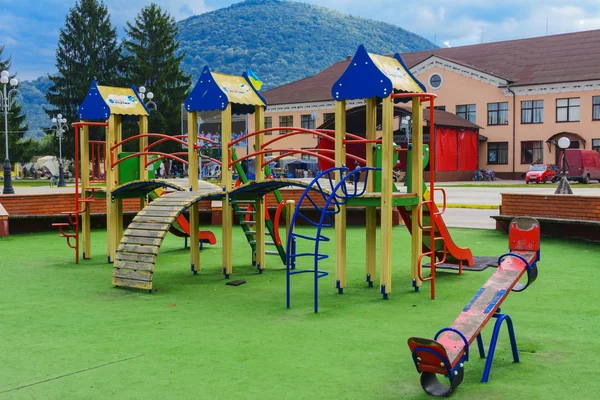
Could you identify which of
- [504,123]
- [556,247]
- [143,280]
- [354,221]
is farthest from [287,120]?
[143,280]

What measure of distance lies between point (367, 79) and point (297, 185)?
186cm

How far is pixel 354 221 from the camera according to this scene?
19.6 m

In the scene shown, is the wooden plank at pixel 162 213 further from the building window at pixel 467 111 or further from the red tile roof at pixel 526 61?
the building window at pixel 467 111

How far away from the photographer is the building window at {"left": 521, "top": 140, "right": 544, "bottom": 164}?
51.2 m

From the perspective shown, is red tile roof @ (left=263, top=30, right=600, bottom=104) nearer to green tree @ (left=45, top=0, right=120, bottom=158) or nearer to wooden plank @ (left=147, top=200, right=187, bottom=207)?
green tree @ (left=45, top=0, right=120, bottom=158)

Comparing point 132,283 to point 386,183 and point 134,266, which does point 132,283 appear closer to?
point 134,266

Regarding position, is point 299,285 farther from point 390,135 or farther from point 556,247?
point 556,247

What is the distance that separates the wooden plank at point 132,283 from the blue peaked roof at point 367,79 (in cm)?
370

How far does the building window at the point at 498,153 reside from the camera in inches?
2099

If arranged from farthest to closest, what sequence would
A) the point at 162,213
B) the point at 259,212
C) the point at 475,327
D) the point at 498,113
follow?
the point at 498,113 → the point at 259,212 → the point at 162,213 → the point at 475,327

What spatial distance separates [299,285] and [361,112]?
3384cm

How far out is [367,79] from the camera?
9.20m

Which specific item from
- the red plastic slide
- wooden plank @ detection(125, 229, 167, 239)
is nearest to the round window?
the red plastic slide

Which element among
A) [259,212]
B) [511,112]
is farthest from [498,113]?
[259,212]
